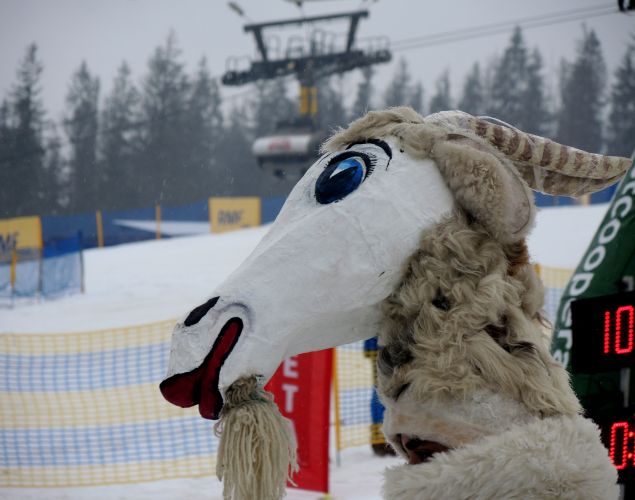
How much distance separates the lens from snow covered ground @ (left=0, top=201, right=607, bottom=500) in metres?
5.69

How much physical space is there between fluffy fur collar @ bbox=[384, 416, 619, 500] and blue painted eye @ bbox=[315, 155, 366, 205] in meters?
0.52

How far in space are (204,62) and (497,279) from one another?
52.0m

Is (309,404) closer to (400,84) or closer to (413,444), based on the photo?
(413,444)

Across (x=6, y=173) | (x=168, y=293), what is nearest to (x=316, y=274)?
(x=168, y=293)

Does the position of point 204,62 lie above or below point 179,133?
above

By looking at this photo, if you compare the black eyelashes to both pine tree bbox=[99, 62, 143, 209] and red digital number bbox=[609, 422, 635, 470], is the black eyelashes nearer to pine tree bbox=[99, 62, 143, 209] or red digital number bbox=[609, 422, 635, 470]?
red digital number bbox=[609, 422, 635, 470]

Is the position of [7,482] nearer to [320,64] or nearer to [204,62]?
[320,64]

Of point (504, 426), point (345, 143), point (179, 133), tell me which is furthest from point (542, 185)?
point (179, 133)

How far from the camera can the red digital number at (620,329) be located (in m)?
3.07

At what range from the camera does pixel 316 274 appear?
4.57ft

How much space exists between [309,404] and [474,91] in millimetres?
52873

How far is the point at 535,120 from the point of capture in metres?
49.6

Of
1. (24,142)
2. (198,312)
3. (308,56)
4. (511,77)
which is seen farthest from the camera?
(511,77)

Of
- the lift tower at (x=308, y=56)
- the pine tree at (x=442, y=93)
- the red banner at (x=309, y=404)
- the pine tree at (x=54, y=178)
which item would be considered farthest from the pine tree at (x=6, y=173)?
the red banner at (x=309, y=404)
